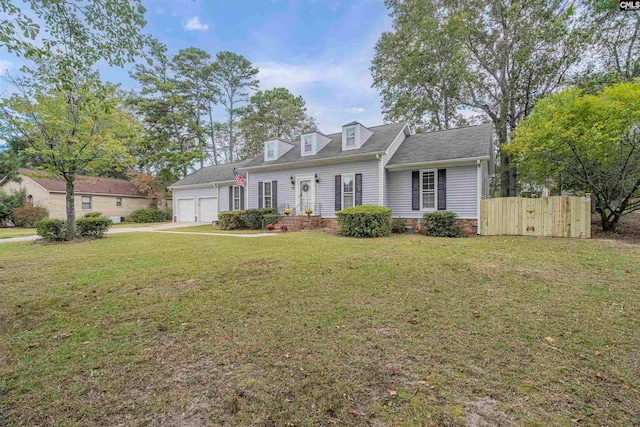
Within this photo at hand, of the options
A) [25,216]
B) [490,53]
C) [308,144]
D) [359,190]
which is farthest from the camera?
[25,216]

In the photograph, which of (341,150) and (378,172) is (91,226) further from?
(378,172)

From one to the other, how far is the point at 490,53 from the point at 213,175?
19735 millimetres

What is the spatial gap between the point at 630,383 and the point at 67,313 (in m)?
5.80

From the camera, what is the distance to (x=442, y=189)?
491 inches

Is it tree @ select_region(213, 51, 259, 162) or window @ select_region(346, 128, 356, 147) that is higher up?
tree @ select_region(213, 51, 259, 162)

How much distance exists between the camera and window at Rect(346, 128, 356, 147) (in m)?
14.5

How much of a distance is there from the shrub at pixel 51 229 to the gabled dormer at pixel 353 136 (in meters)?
12.0

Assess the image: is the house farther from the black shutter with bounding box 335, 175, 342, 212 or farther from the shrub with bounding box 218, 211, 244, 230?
the shrub with bounding box 218, 211, 244, 230

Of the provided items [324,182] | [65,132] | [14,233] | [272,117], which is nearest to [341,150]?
[324,182]

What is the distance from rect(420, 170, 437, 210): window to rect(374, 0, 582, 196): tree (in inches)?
264

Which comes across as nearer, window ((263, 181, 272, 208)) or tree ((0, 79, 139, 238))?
tree ((0, 79, 139, 238))

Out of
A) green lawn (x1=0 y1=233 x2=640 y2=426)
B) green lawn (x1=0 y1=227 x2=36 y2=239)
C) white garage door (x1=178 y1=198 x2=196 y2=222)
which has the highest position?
white garage door (x1=178 y1=198 x2=196 y2=222)

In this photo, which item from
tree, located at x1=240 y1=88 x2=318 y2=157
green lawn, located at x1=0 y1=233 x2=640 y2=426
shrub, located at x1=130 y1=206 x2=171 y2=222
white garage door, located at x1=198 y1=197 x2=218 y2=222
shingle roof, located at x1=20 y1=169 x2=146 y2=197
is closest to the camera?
green lawn, located at x1=0 y1=233 x2=640 y2=426

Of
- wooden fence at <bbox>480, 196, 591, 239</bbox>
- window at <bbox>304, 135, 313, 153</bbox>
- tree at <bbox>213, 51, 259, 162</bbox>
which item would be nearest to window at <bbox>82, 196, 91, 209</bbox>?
tree at <bbox>213, 51, 259, 162</bbox>
